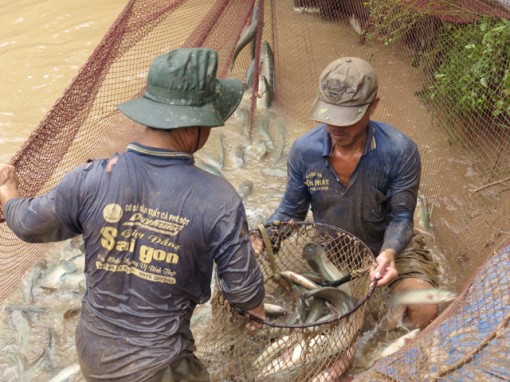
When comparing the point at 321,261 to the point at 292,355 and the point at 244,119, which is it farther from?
the point at 244,119

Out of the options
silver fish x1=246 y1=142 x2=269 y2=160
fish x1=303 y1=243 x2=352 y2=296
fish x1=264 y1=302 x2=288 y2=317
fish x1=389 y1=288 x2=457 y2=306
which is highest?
fish x1=303 y1=243 x2=352 y2=296

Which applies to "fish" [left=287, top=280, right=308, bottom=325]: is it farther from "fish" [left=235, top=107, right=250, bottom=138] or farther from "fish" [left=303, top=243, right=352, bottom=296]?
"fish" [left=235, top=107, right=250, bottom=138]

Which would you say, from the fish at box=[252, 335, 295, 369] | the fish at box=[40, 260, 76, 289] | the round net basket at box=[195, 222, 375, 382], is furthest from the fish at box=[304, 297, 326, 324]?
the fish at box=[40, 260, 76, 289]

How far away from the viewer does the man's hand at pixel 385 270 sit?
131 inches

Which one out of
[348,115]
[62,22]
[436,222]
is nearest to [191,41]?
[348,115]

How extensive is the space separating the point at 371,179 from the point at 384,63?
394cm

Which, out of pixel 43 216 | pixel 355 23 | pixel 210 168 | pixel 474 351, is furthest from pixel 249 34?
pixel 474 351

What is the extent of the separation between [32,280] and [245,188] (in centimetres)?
216

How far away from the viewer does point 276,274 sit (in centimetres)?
383

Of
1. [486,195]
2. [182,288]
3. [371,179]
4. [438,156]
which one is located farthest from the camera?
[438,156]

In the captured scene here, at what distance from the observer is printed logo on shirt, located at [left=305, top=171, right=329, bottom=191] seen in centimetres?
391

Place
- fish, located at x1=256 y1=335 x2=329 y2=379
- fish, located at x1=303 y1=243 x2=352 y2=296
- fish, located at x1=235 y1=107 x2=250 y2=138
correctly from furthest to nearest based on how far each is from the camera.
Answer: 1. fish, located at x1=235 y1=107 x2=250 y2=138
2. fish, located at x1=303 y1=243 x2=352 y2=296
3. fish, located at x1=256 y1=335 x2=329 y2=379

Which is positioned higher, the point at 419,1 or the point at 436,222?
the point at 419,1

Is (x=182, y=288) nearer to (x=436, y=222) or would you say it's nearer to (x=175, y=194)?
(x=175, y=194)
